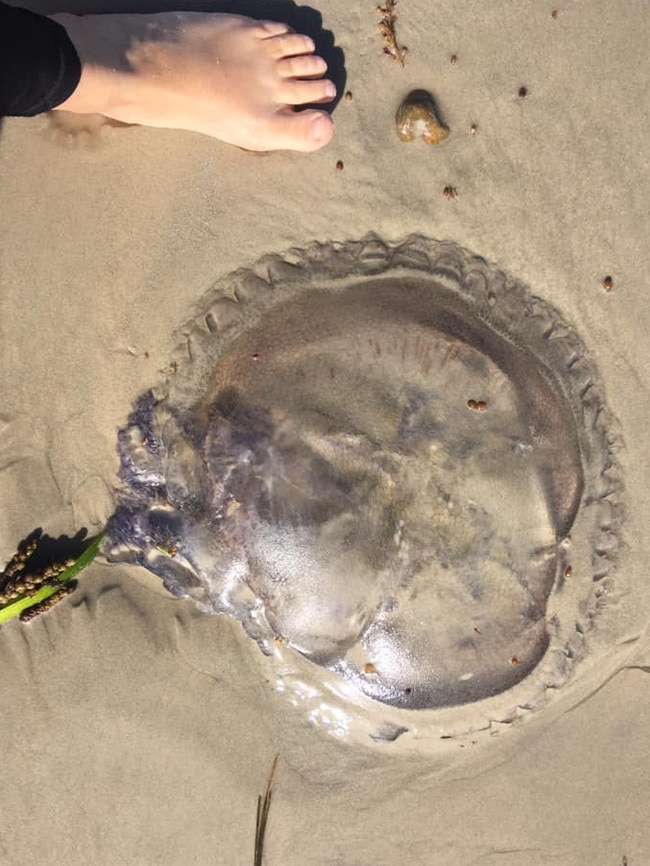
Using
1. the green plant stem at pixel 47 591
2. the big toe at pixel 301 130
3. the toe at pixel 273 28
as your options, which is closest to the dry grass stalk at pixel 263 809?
the green plant stem at pixel 47 591

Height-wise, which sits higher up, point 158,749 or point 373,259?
point 373,259

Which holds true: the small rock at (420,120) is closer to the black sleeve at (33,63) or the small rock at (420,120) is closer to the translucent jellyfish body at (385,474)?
the translucent jellyfish body at (385,474)

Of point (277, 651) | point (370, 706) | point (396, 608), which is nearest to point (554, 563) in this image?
point (396, 608)

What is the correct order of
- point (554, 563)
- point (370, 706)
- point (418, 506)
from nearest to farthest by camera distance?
point (418, 506)
point (554, 563)
point (370, 706)

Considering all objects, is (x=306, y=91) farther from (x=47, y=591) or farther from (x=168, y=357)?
(x=47, y=591)

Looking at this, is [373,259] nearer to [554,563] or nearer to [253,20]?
[253,20]

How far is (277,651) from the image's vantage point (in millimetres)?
4090

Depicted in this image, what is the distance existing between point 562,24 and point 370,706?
4153 millimetres

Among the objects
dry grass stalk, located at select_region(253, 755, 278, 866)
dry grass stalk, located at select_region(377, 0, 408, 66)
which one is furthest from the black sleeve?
dry grass stalk, located at select_region(253, 755, 278, 866)

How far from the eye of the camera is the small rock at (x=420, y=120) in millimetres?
3900

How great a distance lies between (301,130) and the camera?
12.9 ft

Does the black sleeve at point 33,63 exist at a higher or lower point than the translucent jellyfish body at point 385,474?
higher

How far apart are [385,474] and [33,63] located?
2.76 m

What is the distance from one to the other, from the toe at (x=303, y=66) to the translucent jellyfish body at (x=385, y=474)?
1017mm
